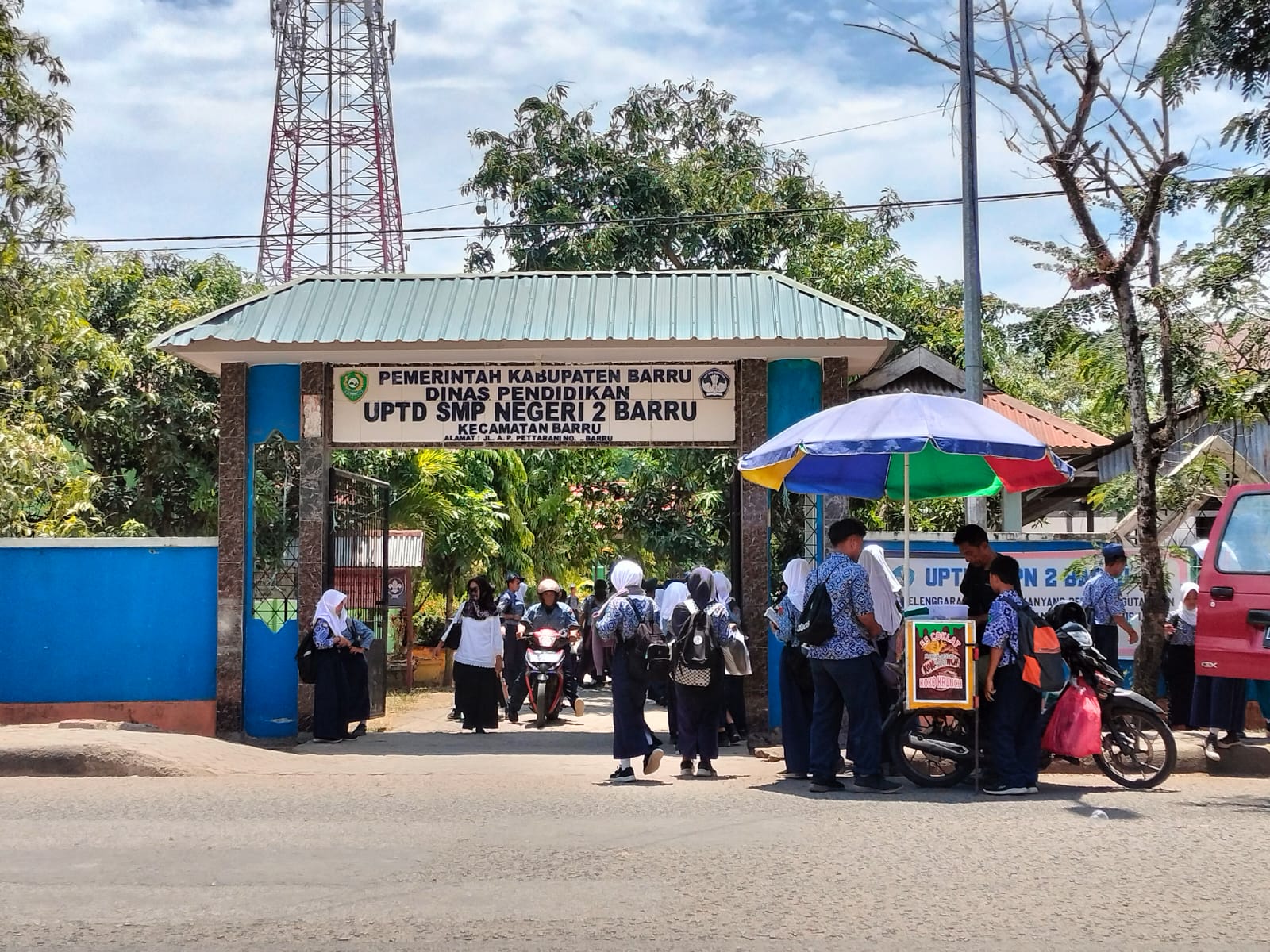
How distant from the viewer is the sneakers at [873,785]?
371 inches

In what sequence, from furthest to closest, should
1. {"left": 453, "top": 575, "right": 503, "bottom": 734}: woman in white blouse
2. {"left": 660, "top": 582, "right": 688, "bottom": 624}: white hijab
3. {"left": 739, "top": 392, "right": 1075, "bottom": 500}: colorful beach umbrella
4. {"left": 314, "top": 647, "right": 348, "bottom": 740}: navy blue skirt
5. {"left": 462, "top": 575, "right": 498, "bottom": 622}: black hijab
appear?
{"left": 462, "top": 575, "right": 498, "bottom": 622}: black hijab
{"left": 453, "top": 575, "right": 503, "bottom": 734}: woman in white blouse
{"left": 314, "top": 647, "right": 348, "bottom": 740}: navy blue skirt
{"left": 660, "top": 582, "right": 688, "bottom": 624}: white hijab
{"left": 739, "top": 392, "right": 1075, "bottom": 500}: colorful beach umbrella

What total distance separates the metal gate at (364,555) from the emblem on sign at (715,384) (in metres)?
3.85

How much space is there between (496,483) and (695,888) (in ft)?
71.6

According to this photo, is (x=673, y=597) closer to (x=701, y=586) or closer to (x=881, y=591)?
(x=701, y=586)

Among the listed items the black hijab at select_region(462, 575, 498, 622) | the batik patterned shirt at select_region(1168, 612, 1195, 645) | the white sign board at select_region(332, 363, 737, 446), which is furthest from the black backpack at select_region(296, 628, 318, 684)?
the batik patterned shirt at select_region(1168, 612, 1195, 645)

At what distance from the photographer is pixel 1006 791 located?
9.24 m

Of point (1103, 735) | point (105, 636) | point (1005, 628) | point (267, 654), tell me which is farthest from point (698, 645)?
point (105, 636)

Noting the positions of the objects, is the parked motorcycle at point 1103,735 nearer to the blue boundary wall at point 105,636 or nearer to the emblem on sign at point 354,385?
the emblem on sign at point 354,385

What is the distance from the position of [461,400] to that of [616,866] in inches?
301

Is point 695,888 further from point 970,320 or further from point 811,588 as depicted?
point 970,320

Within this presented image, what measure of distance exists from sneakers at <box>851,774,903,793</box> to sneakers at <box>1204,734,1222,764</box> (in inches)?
115

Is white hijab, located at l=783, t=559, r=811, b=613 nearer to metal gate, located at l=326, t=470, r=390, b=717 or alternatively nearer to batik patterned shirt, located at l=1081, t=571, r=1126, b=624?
batik patterned shirt, located at l=1081, t=571, r=1126, b=624

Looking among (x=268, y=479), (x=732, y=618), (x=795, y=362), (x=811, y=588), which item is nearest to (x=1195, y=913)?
(x=811, y=588)

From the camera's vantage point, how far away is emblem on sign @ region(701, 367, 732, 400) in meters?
13.6
